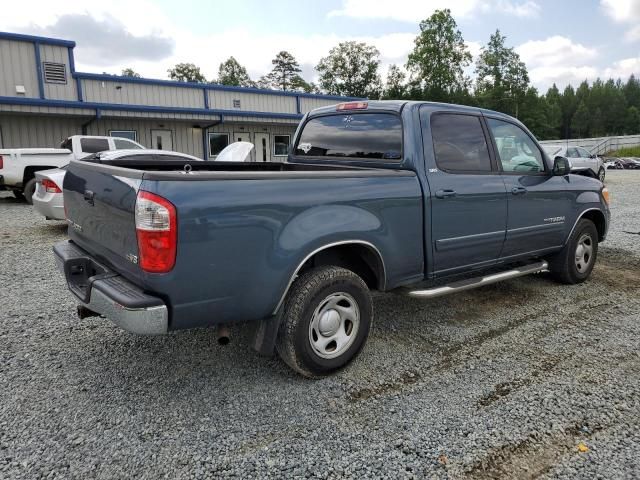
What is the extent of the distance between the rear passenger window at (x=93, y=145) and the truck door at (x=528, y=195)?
12160mm

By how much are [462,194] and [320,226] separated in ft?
4.88

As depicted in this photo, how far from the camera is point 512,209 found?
4.48 m

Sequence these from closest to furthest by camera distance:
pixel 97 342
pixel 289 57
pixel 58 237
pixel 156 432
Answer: pixel 156 432, pixel 97 342, pixel 58 237, pixel 289 57

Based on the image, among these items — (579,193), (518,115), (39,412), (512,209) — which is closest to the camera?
(39,412)

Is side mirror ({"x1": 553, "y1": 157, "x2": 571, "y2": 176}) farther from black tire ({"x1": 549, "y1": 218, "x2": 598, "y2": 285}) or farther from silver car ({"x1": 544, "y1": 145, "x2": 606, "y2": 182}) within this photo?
silver car ({"x1": 544, "y1": 145, "x2": 606, "y2": 182})

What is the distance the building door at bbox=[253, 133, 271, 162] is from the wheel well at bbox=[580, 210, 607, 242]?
1926 centimetres

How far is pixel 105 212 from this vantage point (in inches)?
121

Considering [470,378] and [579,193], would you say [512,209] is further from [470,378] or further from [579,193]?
[470,378]

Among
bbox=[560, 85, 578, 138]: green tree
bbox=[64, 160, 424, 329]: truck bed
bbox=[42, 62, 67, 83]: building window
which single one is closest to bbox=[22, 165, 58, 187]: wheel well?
bbox=[42, 62, 67, 83]: building window

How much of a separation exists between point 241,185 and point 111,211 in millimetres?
857

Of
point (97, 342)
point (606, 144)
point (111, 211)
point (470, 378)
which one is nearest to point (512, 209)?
point (470, 378)

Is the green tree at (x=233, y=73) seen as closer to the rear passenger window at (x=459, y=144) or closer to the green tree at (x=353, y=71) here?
the green tree at (x=353, y=71)

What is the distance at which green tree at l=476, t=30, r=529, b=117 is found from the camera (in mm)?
66000

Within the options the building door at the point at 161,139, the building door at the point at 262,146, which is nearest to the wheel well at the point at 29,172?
the building door at the point at 161,139
